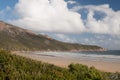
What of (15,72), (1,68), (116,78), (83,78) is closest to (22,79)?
(15,72)

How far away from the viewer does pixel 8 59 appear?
34.0 feet

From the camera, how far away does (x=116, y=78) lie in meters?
17.6

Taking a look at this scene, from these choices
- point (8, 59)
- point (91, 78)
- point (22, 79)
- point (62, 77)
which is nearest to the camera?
point (22, 79)

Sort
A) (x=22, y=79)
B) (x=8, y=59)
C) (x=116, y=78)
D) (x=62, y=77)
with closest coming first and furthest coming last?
(x=22, y=79)
(x=62, y=77)
(x=8, y=59)
(x=116, y=78)

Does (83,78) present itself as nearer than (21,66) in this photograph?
No

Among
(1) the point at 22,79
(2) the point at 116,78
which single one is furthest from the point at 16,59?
(2) the point at 116,78

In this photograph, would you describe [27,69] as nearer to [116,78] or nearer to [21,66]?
[21,66]

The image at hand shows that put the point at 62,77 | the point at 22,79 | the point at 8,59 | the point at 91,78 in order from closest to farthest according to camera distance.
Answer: the point at 22,79
the point at 62,77
the point at 8,59
the point at 91,78

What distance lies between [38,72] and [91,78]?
8.36ft

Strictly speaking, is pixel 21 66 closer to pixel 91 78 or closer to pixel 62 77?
pixel 62 77

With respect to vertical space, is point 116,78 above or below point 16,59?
below

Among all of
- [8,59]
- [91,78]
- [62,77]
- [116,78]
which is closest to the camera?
[62,77]

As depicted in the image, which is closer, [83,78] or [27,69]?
[27,69]

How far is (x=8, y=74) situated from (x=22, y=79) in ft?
1.59
